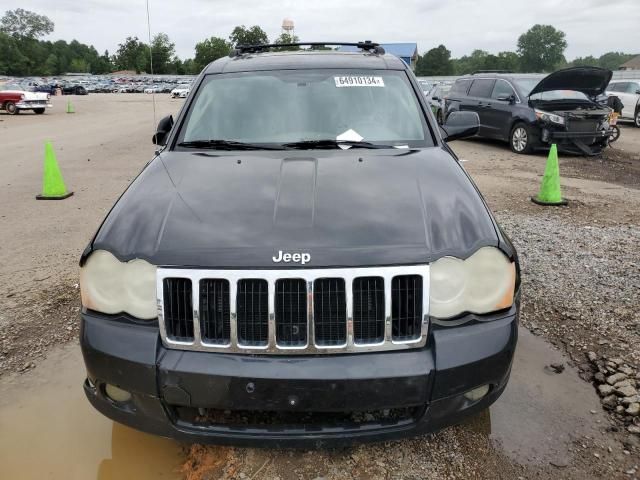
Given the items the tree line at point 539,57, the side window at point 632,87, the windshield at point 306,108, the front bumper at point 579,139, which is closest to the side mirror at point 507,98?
the front bumper at point 579,139

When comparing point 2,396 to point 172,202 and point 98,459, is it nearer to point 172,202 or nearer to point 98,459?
point 98,459

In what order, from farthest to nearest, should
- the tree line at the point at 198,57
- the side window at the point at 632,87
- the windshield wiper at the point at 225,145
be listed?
1. the tree line at the point at 198,57
2. the side window at the point at 632,87
3. the windshield wiper at the point at 225,145

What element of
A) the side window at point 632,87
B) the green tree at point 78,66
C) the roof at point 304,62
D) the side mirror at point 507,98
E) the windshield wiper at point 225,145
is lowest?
the windshield wiper at point 225,145

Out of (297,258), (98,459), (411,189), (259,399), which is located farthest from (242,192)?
(98,459)

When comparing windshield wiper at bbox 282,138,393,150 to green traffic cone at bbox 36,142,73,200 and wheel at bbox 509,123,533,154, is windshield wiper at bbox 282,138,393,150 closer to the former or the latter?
green traffic cone at bbox 36,142,73,200

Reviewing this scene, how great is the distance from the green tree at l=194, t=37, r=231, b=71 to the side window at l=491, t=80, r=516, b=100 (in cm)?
7927

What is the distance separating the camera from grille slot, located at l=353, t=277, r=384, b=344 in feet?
6.87

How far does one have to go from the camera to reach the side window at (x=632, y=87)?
1906 cm

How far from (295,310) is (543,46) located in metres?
136

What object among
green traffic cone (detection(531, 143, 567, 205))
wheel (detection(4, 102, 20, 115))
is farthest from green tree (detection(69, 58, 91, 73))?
green traffic cone (detection(531, 143, 567, 205))

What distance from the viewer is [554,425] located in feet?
9.10

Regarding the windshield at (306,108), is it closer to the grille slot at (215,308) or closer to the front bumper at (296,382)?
the grille slot at (215,308)

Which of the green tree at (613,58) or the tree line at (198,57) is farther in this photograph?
the green tree at (613,58)

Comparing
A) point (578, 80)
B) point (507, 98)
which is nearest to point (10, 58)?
point (507, 98)
